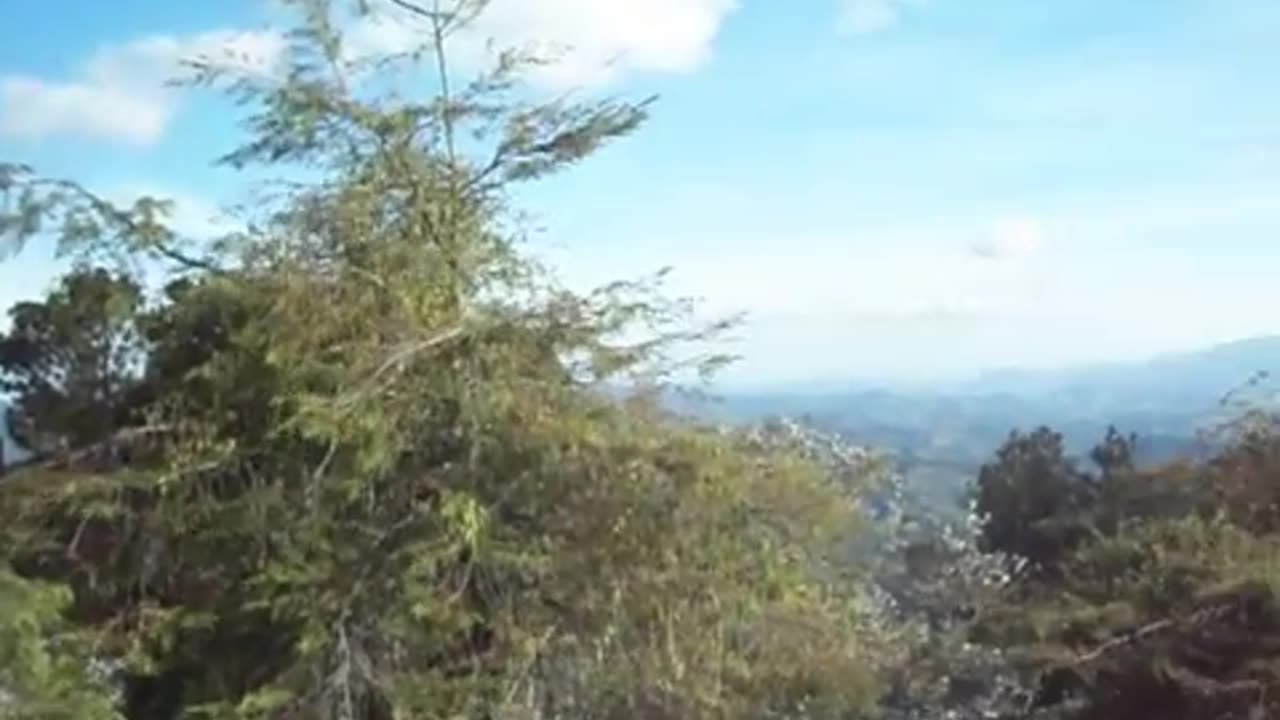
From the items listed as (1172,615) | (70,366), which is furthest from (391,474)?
(1172,615)

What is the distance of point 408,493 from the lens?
4.79 meters

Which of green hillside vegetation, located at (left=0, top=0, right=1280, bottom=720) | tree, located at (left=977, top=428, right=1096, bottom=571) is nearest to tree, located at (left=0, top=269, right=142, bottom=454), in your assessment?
green hillside vegetation, located at (left=0, top=0, right=1280, bottom=720)

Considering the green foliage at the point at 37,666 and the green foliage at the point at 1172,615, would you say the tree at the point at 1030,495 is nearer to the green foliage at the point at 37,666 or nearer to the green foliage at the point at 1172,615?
the green foliage at the point at 1172,615

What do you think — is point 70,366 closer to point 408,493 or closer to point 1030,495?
point 408,493

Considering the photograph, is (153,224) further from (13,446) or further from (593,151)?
(593,151)

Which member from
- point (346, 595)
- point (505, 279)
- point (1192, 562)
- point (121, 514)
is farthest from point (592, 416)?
point (1192, 562)

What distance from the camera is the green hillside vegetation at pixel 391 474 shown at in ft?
15.4

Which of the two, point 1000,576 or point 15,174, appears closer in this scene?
→ point 15,174

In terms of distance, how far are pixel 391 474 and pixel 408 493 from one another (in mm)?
76

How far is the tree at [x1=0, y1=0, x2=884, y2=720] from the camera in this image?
4680mm

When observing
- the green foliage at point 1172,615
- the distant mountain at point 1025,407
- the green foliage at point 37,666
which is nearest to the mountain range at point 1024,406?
the distant mountain at point 1025,407

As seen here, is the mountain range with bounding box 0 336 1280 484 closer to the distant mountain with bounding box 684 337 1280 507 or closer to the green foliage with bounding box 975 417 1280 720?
the distant mountain with bounding box 684 337 1280 507

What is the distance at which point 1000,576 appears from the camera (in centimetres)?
679

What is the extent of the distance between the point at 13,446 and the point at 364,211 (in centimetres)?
124
